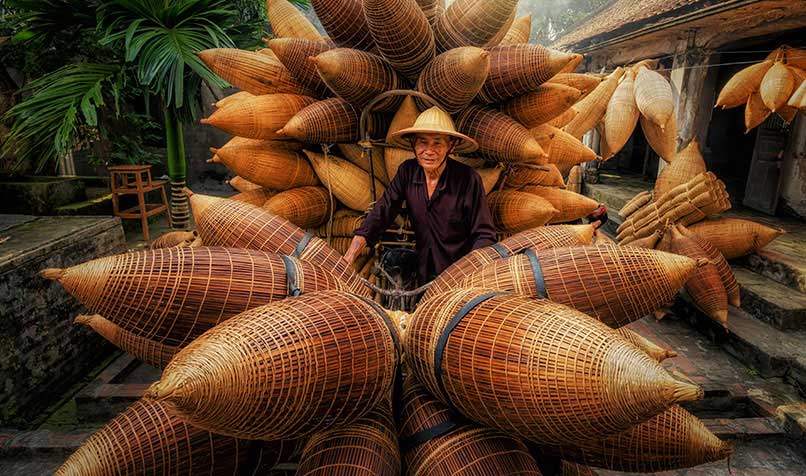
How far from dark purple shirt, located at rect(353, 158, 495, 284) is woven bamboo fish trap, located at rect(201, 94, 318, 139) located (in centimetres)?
67

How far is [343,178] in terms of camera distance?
8.64 ft

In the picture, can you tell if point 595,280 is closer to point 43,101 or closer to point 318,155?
point 318,155

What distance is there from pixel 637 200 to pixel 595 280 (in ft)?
15.4

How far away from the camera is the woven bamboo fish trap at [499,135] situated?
2.26 meters

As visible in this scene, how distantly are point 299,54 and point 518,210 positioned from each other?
1.48 m

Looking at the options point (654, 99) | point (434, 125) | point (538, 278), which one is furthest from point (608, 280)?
point (654, 99)

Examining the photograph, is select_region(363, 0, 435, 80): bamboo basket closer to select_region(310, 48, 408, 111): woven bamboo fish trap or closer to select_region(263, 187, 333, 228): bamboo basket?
select_region(310, 48, 408, 111): woven bamboo fish trap

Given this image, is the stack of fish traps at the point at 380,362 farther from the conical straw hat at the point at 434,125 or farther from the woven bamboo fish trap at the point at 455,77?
the conical straw hat at the point at 434,125

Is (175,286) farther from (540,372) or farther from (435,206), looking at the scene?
(435,206)

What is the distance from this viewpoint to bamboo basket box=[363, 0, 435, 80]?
189cm

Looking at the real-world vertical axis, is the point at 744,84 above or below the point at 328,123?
above

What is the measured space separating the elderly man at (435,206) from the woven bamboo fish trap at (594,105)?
3.01m

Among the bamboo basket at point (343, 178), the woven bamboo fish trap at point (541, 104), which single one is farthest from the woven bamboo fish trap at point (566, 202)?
the bamboo basket at point (343, 178)

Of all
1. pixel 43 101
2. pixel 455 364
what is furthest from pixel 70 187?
pixel 455 364
